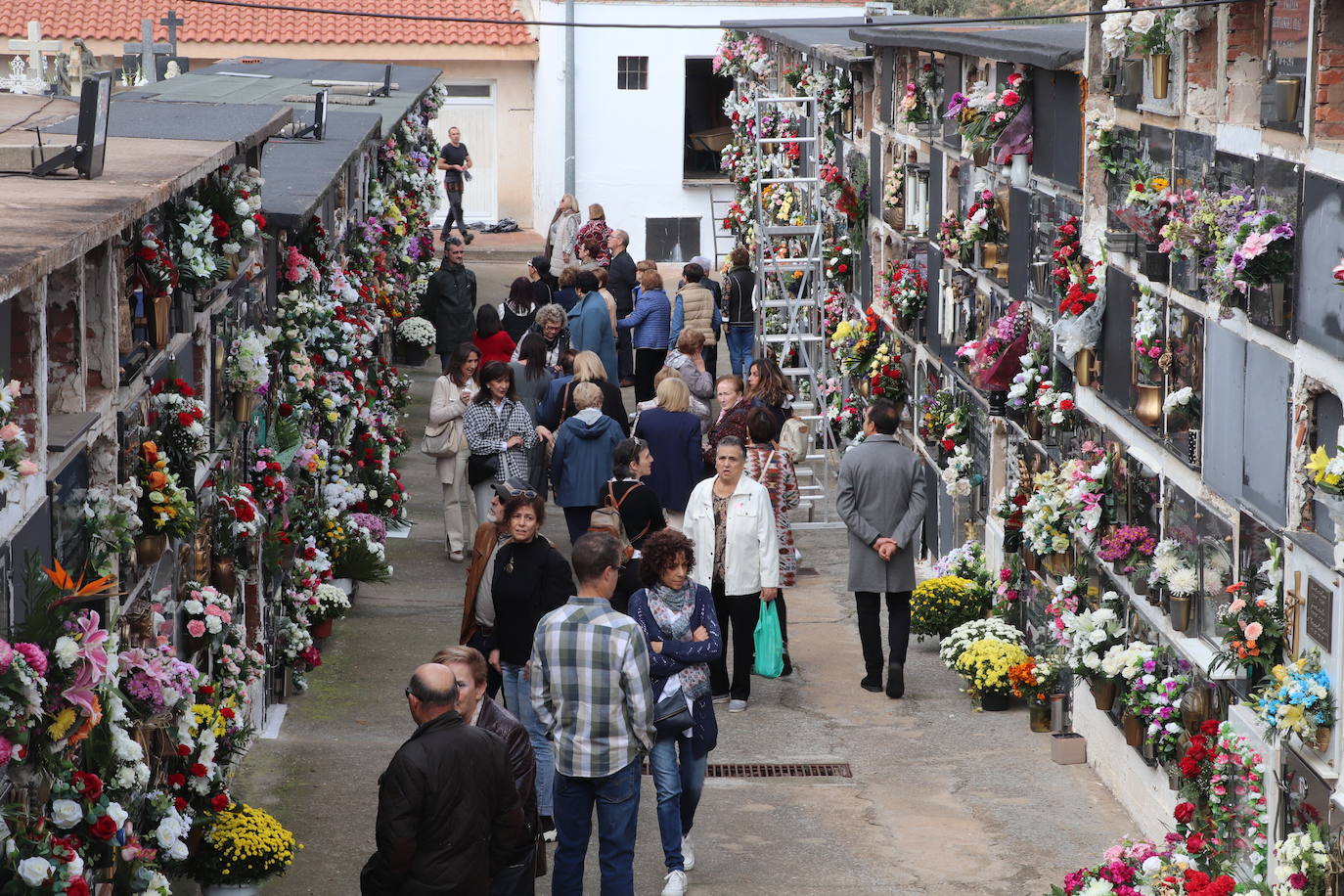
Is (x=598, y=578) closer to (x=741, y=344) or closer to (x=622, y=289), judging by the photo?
(x=741, y=344)

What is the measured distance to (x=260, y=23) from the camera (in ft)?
99.3

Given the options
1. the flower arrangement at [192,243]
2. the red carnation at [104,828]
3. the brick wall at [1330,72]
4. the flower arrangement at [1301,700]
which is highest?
the brick wall at [1330,72]

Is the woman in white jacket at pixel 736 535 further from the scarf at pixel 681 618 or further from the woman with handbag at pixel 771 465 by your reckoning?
the scarf at pixel 681 618

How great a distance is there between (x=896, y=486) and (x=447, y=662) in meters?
4.45

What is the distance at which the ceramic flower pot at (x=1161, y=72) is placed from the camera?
310 inches

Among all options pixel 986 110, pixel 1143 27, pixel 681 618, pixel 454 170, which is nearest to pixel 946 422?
pixel 986 110

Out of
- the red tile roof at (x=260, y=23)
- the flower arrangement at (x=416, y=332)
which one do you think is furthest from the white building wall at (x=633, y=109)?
the flower arrangement at (x=416, y=332)

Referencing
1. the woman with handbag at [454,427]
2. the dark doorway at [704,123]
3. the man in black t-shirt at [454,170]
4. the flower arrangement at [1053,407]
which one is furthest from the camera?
the dark doorway at [704,123]

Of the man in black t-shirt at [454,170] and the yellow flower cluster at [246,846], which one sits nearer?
the yellow flower cluster at [246,846]

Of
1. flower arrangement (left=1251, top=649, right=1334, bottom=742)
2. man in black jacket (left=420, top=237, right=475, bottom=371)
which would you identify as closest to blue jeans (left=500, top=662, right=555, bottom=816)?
flower arrangement (left=1251, top=649, right=1334, bottom=742)

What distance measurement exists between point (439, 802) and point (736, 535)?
13.4 feet

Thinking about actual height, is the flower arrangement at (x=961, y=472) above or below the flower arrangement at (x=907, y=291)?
below

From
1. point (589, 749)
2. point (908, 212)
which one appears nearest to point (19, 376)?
point (589, 749)

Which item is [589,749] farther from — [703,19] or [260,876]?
[703,19]
